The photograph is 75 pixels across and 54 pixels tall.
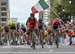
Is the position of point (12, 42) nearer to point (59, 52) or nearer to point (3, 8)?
point (59, 52)

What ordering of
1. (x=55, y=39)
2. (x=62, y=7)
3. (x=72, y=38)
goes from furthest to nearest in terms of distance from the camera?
(x=62, y=7), (x=72, y=38), (x=55, y=39)

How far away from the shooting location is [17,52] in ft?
54.9

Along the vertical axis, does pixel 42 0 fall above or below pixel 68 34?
above

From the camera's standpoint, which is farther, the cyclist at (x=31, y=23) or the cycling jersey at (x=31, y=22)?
the cycling jersey at (x=31, y=22)

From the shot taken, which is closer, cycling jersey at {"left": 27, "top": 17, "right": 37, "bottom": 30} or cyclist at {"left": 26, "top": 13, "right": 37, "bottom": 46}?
cyclist at {"left": 26, "top": 13, "right": 37, "bottom": 46}

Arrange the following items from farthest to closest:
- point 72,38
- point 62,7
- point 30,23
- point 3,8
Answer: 1. point 3,8
2. point 62,7
3. point 72,38
4. point 30,23

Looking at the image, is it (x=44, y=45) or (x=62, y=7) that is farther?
(x=62, y=7)

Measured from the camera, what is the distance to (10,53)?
53.5ft

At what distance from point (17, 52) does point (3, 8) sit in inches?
4360

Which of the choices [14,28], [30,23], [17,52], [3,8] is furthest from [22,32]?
[3,8]

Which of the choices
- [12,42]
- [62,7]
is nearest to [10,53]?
[12,42]

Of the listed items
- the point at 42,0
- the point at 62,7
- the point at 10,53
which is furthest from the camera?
the point at 62,7

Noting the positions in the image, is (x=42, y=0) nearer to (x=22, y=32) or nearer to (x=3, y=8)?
(x=22, y=32)

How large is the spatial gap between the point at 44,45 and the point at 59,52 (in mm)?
3746
